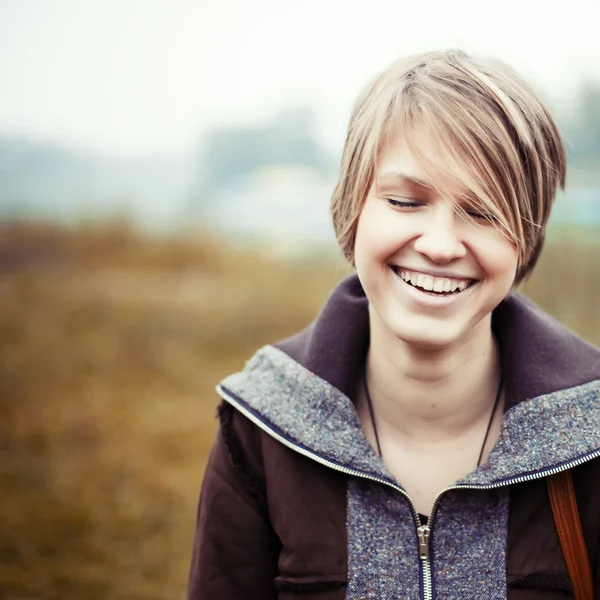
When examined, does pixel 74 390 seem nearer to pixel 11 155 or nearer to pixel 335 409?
pixel 11 155

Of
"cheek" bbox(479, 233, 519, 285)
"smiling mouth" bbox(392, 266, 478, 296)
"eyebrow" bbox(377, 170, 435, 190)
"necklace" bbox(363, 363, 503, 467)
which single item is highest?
"eyebrow" bbox(377, 170, 435, 190)

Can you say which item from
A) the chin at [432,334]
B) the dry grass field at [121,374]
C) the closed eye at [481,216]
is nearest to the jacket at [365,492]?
the chin at [432,334]

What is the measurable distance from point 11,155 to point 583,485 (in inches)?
146

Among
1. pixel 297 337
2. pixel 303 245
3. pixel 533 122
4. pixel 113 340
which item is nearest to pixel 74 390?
pixel 113 340

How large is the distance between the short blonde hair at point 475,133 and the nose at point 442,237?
0.05m

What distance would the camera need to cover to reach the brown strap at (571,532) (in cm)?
135

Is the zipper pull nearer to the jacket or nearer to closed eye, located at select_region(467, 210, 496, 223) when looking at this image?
the jacket

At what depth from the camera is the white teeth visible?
4.29ft

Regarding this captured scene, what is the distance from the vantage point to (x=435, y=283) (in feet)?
4.29

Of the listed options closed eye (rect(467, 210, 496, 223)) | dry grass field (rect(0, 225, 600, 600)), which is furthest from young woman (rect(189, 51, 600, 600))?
dry grass field (rect(0, 225, 600, 600))

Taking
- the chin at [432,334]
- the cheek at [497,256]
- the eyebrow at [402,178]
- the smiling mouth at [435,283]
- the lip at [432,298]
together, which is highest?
the eyebrow at [402,178]

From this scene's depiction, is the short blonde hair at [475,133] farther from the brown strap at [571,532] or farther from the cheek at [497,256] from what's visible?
the brown strap at [571,532]

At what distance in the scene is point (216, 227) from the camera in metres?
4.61

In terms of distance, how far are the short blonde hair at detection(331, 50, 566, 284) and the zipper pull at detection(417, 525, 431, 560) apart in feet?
1.82
